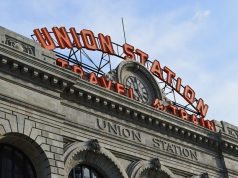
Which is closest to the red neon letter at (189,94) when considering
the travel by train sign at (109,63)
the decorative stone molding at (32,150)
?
the travel by train sign at (109,63)

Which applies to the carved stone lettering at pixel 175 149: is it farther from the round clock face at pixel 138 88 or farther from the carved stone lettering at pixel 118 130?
the round clock face at pixel 138 88

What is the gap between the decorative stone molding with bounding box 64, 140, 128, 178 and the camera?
33.1 meters

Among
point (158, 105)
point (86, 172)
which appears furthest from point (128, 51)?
point (86, 172)

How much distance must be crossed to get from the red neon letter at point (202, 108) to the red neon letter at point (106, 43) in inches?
402

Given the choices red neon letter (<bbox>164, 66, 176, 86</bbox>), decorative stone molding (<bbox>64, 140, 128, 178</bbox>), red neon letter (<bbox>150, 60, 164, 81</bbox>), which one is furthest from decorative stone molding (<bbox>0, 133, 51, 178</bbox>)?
red neon letter (<bbox>164, 66, 176, 86</bbox>)

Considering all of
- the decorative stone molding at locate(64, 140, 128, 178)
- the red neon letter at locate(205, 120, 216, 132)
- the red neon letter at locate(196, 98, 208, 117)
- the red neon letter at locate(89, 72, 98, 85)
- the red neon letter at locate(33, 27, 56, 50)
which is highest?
the red neon letter at locate(33, 27, 56, 50)

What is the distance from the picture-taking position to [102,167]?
116 ft

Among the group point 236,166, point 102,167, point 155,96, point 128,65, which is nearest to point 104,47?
point 128,65

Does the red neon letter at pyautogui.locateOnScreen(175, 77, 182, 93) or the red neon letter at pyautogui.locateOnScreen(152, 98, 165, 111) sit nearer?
the red neon letter at pyautogui.locateOnScreen(152, 98, 165, 111)

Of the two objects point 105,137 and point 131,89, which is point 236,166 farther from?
point 105,137

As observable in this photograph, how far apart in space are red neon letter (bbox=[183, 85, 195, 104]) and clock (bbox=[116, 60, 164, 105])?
559 centimetres

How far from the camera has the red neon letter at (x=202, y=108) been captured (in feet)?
160

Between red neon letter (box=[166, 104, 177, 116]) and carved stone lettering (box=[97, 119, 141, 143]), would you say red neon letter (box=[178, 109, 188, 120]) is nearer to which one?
red neon letter (box=[166, 104, 177, 116])

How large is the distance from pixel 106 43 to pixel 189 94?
10.2 metres
